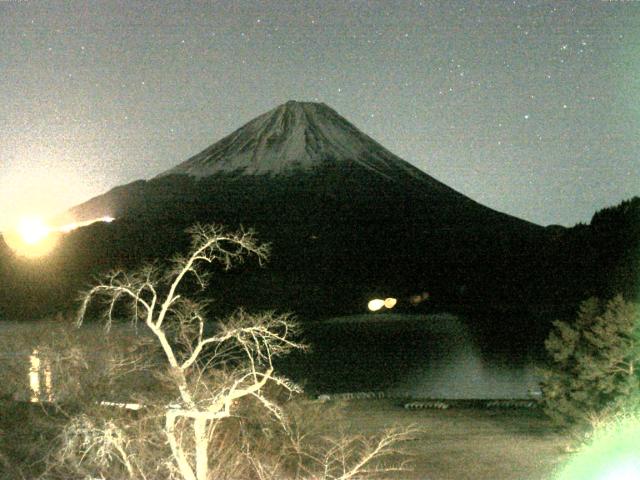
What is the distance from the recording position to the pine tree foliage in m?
10.9

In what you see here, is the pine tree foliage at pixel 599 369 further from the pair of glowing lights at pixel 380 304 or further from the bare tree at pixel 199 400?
the pair of glowing lights at pixel 380 304

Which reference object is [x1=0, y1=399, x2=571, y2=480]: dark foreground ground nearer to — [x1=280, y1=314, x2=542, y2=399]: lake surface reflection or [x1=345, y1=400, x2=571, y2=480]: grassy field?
[x1=345, y1=400, x2=571, y2=480]: grassy field

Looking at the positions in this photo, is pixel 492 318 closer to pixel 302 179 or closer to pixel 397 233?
pixel 397 233

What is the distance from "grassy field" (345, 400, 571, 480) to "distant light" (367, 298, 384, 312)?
5264 cm

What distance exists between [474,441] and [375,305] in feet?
188

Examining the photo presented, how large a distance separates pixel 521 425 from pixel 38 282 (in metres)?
60.8

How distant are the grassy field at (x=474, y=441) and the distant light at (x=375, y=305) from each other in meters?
52.6

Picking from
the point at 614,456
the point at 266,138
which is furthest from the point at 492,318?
the point at 266,138

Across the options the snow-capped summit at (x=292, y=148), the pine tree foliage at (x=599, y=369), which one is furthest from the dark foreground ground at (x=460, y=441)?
the snow-capped summit at (x=292, y=148)

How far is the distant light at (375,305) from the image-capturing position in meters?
67.9

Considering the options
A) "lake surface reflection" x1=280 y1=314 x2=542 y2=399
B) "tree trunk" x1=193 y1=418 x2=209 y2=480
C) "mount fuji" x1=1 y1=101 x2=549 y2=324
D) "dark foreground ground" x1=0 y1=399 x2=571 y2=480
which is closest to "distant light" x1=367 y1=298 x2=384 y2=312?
"mount fuji" x1=1 y1=101 x2=549 y2=324

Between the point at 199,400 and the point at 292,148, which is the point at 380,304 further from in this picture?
the point at 292,148

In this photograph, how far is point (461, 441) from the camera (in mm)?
11570

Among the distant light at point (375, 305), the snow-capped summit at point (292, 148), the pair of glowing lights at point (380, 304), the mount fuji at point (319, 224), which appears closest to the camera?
the pair of glowing lights at point (380, 304)
